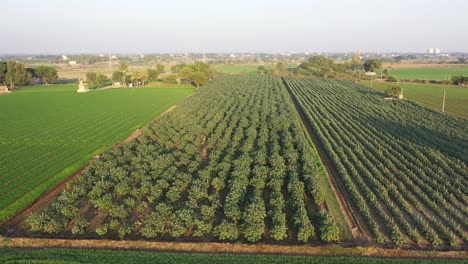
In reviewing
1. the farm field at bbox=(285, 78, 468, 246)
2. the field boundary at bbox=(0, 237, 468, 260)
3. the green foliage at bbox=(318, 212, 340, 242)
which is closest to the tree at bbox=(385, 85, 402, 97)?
the farm field at bbox=(285, 78, 468, 246)

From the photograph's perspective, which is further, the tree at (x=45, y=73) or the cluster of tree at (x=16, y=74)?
the tree at (x=45, y=73)

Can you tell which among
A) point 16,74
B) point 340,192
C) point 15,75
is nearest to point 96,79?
point 16,74

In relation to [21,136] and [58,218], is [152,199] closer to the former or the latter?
[58,218]

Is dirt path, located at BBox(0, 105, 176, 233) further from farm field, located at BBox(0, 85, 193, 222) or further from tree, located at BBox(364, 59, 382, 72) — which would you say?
tree, located at BBox(364, 59, 382, 72)

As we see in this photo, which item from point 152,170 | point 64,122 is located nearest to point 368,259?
point 152,170

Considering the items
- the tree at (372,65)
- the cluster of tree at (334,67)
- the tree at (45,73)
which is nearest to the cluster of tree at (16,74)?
the tree at (45,73)

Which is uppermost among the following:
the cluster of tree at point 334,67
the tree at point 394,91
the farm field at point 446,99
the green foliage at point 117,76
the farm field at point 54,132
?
the cluster of tree at point 334,67

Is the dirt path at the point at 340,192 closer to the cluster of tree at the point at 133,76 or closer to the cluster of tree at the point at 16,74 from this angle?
the cluster of tree at the point at 133,76
